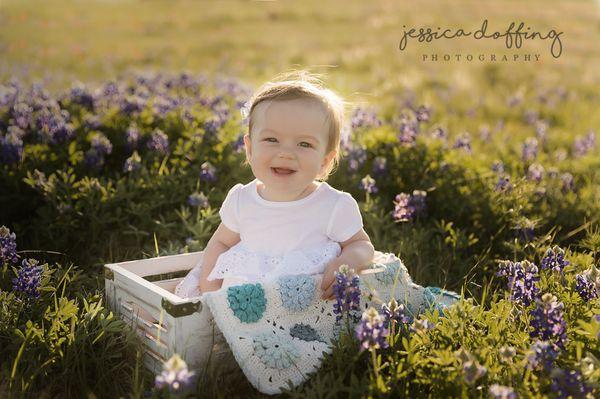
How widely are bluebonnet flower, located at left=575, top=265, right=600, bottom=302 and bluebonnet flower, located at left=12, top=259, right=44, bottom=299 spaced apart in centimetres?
252

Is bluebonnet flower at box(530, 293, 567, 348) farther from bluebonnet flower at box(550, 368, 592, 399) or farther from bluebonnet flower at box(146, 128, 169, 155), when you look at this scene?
bluebonnet flower at box(146, 128, 169, 155)

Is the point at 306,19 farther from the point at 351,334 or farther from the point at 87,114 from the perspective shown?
the point at 351,334

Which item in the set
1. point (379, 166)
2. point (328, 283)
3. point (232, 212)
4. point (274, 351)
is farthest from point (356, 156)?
point (274, 351)

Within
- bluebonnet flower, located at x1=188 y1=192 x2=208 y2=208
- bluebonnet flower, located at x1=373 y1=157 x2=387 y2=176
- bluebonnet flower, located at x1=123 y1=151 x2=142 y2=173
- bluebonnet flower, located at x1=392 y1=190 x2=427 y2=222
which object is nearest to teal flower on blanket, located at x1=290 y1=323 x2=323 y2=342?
bluebonnet flower, located at x1=392 y1=190 x2=427 y2=222

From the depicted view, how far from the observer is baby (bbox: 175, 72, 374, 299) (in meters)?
3.62

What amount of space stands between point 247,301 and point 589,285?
1555 mm

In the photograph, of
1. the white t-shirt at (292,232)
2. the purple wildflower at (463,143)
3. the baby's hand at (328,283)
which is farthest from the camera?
the purple wildflower at (463,143)

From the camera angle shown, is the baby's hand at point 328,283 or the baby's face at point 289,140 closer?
the baby's hand at point 328,283

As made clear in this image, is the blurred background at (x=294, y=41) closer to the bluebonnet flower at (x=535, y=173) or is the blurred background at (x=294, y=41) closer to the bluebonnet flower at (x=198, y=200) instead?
the bluebonnet flower at (x=535, y=173)

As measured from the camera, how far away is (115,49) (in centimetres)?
1806

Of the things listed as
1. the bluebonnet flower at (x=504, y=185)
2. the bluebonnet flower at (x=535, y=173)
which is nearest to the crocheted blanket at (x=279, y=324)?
the bluebonnet flower at (x=504, y=185)

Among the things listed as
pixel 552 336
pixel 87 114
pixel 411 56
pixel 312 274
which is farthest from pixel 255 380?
pixel 411 56

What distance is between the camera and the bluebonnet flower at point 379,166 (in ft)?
18.4

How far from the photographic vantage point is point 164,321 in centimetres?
335
